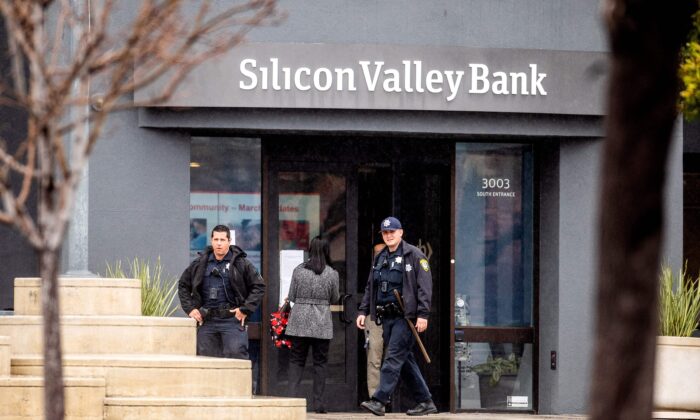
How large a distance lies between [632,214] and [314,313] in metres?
9.47

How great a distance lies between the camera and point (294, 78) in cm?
1419

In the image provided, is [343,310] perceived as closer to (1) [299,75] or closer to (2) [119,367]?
(1) [299,75]

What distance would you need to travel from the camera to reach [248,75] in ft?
46.4

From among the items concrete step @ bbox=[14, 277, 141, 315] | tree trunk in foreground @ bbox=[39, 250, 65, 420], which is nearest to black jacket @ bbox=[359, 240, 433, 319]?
concrete step @ bbox=[14, 277, 141, 315]

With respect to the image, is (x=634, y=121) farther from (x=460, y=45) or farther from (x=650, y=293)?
(x=460, y=45)

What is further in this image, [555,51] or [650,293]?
[555,51]

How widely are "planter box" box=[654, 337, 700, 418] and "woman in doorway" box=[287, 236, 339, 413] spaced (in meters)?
3.37

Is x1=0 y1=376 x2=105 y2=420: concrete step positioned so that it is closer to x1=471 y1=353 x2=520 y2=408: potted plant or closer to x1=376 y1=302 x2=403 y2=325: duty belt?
x1=376 y1=302 x2=403 y2=325: duty belt

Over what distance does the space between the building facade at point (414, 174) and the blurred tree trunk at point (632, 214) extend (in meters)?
9.41

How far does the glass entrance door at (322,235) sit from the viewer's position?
15.1m

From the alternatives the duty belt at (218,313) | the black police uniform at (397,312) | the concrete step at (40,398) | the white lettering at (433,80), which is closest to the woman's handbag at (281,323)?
the black police uniform at (397,312)

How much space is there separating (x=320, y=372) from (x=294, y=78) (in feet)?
10.00

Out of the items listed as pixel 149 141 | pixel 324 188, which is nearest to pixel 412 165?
pixel 324 188

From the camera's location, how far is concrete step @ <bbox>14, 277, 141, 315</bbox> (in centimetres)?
→ 1238
